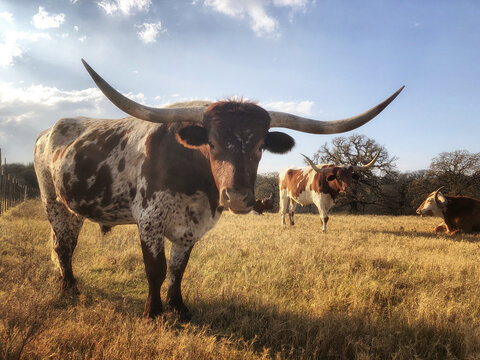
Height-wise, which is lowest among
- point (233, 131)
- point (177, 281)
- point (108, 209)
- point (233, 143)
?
point (177, 281)

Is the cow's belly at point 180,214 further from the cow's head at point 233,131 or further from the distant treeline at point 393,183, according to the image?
the distant treeline at point 393,183

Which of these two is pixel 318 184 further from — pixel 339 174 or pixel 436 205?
pixel 436 205

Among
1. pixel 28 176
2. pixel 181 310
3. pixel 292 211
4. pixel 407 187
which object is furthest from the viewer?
pixel 28 176

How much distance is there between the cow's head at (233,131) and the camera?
8.05ft

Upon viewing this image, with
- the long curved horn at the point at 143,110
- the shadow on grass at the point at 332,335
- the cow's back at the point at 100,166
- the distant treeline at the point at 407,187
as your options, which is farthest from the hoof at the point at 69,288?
the distant treeline at the point at 407,187

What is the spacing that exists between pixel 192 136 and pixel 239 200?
0.90 meters

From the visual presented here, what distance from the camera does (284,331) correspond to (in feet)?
9.38

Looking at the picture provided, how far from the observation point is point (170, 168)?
10.0 ft

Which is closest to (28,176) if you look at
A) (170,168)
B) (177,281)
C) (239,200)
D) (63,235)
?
(63,235)

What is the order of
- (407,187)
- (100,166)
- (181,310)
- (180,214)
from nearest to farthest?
(180,214) → (181,310) → (100,166) → (407,187)

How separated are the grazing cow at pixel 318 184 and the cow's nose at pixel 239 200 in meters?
7.11

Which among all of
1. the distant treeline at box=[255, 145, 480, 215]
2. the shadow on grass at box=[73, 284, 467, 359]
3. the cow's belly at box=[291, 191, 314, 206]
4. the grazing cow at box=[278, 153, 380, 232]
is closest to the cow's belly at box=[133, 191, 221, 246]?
the shadow on grass at box=[73, 284, 467, 359]

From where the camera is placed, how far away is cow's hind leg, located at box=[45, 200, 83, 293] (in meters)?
4.15

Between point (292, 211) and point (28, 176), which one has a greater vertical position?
point (28, 176)
